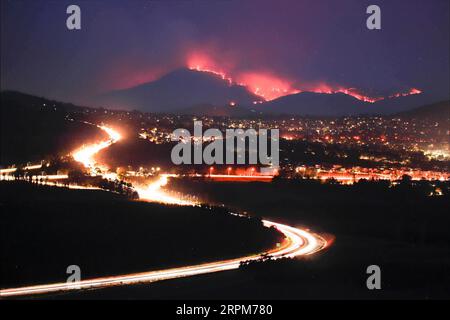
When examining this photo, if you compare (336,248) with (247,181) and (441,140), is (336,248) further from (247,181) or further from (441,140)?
(441,140)

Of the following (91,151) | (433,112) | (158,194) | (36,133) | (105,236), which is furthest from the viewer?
(433,112)

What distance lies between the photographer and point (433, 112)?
8219cm

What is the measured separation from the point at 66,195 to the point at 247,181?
55.1 feet

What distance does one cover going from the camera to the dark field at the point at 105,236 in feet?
72.8

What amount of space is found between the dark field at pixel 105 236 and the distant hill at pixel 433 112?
176 ft

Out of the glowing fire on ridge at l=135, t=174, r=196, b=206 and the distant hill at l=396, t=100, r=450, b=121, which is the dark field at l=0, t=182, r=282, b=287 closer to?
the glowing fire on ridge at l=135, t=174, r=196, b=206

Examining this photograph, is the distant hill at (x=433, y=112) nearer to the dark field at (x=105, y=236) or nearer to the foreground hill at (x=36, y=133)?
the foreground hill at (x=36, y=133)

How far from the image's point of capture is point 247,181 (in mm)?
46906

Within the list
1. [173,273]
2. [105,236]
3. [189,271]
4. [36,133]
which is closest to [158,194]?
[105,236]

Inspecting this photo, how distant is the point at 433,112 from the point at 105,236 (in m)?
65.2

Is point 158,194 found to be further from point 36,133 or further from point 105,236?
point 36,133

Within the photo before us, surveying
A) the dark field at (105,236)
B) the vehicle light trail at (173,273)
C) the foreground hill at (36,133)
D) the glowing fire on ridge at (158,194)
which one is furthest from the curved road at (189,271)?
the foreground hill at (36,133)

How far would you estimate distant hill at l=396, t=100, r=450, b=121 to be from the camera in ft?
259
